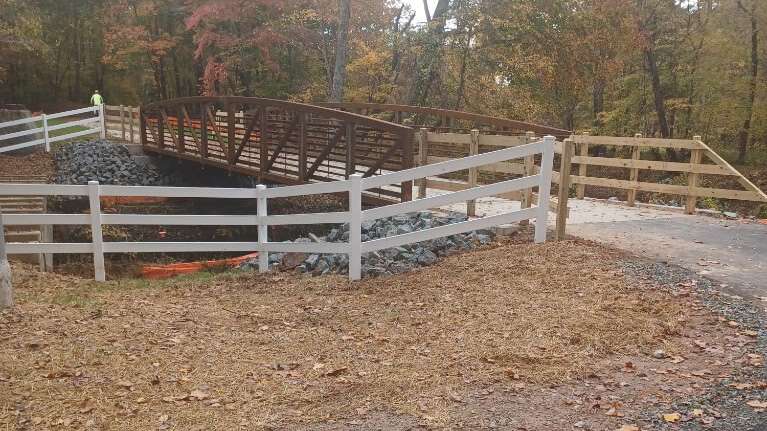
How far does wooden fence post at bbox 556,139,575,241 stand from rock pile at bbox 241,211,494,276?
98 centimetres

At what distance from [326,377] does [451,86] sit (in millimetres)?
17210

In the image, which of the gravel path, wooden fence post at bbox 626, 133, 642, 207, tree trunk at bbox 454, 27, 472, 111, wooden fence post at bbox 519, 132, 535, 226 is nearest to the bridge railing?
wooden fence post at bbox 519, 132, 535, 226

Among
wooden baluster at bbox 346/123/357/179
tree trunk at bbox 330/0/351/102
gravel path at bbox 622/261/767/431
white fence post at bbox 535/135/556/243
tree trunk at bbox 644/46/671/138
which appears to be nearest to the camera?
gravel path at bbox 622/261/767/431

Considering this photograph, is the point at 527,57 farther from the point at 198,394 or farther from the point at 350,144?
the point at 198,394

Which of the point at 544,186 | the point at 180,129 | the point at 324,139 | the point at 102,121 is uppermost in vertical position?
the point at 102,121

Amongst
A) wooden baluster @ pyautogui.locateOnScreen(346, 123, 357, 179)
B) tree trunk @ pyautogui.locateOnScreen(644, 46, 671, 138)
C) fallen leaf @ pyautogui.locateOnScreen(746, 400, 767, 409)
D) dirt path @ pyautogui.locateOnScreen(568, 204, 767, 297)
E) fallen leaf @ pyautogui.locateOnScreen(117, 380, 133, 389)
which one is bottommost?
fallen leaf @ pyautogui.locateOnScreen(117, 380, 133, 389)

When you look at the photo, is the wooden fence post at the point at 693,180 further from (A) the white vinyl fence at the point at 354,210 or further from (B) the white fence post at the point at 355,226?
(B) the white fence post at the point at 355,226

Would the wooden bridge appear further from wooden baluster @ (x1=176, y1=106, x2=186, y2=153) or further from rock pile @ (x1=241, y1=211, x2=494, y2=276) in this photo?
rock pile @ (x1=241, y1=211, x2=494, y2=276)

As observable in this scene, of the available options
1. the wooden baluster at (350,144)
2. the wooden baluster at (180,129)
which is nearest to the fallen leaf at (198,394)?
the wooden baluster at (350,144)

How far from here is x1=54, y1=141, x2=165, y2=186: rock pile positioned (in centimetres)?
1767

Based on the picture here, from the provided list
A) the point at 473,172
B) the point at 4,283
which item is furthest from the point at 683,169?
the point at 4,283

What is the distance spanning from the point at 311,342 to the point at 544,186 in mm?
3527

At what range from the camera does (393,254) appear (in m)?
7.34

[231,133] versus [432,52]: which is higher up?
[432,52]
